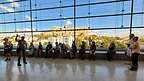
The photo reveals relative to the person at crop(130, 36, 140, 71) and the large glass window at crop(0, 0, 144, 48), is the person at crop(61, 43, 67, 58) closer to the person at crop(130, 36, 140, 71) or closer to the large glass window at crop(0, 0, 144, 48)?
the large glass window at crop(0, 0, 144, 48)

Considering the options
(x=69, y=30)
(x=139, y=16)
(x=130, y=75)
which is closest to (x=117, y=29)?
(x=139, y=16)

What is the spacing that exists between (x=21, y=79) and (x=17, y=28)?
23.8 ft

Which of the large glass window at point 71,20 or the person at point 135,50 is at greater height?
the large glass window at point 71,20

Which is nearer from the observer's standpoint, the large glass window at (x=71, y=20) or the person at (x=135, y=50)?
the person at (x=135, y=50)

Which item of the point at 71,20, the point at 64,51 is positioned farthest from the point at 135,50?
the point at 71,20

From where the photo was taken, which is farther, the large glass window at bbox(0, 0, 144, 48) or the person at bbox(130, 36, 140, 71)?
the large glass window at bbox(0, 0, 144, 48)

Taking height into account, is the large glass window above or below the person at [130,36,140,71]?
above

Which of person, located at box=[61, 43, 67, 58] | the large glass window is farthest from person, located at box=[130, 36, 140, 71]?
person, located at box=[61, 43, 67, 58]

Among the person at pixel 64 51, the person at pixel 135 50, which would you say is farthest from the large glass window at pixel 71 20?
the person at pixel 135 50

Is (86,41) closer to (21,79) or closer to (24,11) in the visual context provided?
(24,11)

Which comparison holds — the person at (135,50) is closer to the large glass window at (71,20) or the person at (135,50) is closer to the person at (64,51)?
the large glass window at (71,20)

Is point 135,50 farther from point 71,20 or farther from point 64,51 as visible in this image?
point 71,20

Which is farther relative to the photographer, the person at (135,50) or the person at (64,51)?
the person at (64,51)

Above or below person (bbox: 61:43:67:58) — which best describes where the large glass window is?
above
